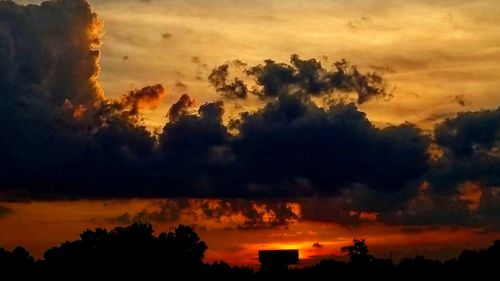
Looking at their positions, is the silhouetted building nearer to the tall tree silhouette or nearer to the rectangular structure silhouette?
the rectangular structure silhouette

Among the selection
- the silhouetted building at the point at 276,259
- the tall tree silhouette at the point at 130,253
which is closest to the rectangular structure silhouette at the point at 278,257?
the silhouetted building at the point at 276,259

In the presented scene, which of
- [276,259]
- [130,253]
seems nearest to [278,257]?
[276,259]

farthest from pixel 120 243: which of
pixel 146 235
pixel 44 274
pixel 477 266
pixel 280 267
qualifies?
pixel 477 266

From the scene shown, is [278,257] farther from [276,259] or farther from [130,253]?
[130,253]

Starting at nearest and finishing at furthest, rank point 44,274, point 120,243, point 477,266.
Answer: point 44,274, point 120,243, point 477,266

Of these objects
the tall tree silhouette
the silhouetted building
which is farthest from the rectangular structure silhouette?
the tall tree silhouette

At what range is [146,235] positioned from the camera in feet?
594

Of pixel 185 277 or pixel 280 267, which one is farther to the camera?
pixel 280 267

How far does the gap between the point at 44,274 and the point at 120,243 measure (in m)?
17.0

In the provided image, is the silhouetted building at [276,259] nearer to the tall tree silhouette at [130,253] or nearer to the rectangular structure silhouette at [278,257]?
the rectangular structure silhouette at [278,257]

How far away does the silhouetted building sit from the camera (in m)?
191

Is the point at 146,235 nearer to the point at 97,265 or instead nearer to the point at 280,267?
the point at 97,265

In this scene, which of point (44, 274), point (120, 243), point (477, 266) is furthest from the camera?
point (477, 266)

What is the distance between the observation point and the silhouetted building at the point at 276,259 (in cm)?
19138
